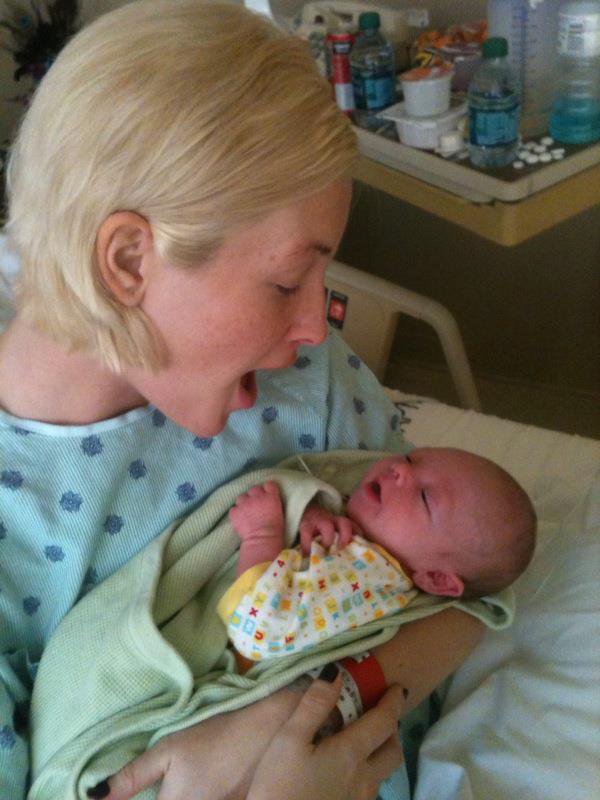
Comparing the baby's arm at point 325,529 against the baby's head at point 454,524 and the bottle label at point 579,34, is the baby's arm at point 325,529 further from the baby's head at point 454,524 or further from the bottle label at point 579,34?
the bottle label at point 579,34

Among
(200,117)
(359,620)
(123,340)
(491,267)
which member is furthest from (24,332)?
(491,267)

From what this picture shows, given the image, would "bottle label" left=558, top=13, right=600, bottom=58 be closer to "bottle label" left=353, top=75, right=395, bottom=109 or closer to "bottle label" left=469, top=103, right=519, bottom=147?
"bottle label" left=469, top=103, right=519, bottom=147

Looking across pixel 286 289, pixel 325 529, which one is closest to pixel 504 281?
pixel 325 529

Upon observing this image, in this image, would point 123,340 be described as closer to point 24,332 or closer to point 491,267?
point 24,332

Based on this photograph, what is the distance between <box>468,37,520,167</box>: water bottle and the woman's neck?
1107 mm

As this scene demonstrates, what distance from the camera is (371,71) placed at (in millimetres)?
2225

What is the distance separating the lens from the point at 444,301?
10.3 feet

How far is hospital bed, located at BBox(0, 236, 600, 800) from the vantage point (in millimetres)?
1206

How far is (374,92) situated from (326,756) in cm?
172

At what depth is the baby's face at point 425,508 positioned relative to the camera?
1299 millimetres

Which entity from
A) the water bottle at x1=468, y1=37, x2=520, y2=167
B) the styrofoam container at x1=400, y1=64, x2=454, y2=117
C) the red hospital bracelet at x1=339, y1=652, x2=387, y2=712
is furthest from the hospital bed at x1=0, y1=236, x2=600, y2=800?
the styrofoam container at x1=400, y1=64, x2=454, y2=117

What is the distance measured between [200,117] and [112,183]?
0.42ft

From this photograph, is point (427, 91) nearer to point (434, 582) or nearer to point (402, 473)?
point (402, 473)

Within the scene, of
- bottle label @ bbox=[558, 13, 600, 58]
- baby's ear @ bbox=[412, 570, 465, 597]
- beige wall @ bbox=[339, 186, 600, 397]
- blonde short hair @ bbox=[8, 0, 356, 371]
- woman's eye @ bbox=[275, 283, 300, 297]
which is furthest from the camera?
beige wall @ bbox=[339, 186, 600, 397]
